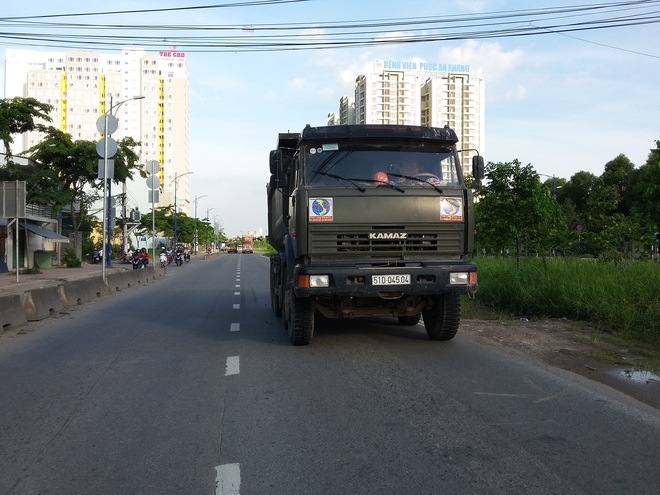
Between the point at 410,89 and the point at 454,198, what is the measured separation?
129383mm

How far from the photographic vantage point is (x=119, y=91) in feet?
476

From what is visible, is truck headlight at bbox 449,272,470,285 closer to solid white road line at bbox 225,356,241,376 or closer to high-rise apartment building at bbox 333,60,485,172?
solid white road line at bbox 225,356,241,376

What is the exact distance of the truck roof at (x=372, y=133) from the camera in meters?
7.65

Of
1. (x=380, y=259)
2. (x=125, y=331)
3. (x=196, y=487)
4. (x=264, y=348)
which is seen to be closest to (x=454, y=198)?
(x=380, y=259)

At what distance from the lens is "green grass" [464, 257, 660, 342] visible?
9.57 meters

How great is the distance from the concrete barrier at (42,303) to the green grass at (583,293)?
9.74 m

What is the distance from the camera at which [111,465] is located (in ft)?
13.6

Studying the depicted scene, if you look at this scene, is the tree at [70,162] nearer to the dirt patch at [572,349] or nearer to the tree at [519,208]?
the tree at [519,208]

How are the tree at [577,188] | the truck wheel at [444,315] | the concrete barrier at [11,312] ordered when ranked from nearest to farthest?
1. the truck wheel at [444,315]
2. the concrete barrier at [11,312]
3. the tree at [577,188]

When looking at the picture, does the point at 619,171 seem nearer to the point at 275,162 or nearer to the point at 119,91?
the point at 275,162

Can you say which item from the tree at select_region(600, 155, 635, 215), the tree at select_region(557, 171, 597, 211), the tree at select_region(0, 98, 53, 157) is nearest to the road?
the tree at select_region(0, 98, 53, 157)

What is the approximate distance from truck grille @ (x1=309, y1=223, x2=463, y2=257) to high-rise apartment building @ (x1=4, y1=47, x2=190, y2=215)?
137m

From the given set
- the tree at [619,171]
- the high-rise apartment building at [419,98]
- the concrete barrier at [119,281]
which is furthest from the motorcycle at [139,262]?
A: the high-rise apartment building at [419,98]

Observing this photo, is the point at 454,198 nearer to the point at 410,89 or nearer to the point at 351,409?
the point at 351,409
